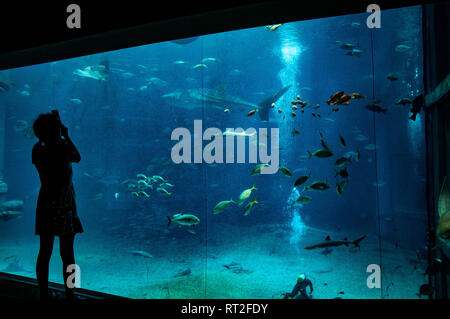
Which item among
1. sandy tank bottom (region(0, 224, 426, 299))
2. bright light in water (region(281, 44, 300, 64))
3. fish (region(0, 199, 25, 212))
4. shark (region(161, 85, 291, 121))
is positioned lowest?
sandy tank bottom (region(0, 224, 426, 299))

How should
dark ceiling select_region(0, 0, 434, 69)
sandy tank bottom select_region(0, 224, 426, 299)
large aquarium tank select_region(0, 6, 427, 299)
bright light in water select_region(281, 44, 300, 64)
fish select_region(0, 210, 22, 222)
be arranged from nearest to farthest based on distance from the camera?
dark ceiling select_region(0, 0, 434, 69) → sandy tank bottom select_region(0, 224, 426, 299) → large aquarium tank select_region(0, 6, 427, 299) → fish select_region(0, 210, 22, 222) → bright light in water select_region(281, 44, 300, 64)

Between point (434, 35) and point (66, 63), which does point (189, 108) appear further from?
point (66, 63)

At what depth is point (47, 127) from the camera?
7.93 feet

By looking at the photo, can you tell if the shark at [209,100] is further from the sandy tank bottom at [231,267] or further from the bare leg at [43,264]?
the bare leg at [43,264]

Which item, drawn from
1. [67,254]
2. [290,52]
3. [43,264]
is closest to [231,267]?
[67,254]

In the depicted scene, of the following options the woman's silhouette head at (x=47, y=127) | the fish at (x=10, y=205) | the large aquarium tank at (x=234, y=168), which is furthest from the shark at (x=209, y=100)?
the woman's silhouette head at (x=47, y=127)

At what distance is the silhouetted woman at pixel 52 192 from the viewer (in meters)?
2.37

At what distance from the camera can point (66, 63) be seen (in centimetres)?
2259

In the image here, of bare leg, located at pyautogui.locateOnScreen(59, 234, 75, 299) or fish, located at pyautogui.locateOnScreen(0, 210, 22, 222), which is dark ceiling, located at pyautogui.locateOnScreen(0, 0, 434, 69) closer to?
bare leg, located at pyautogui.locateOnScreen(59, 234, 75, 299)

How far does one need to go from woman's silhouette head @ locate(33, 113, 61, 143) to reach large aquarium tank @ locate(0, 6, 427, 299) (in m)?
2.54

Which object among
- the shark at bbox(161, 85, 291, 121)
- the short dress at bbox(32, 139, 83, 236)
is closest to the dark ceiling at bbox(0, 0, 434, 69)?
the short dress at bbox(32, 139, 83, 236)

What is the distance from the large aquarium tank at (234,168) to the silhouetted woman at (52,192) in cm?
226

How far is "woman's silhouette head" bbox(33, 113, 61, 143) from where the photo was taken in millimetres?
2412
